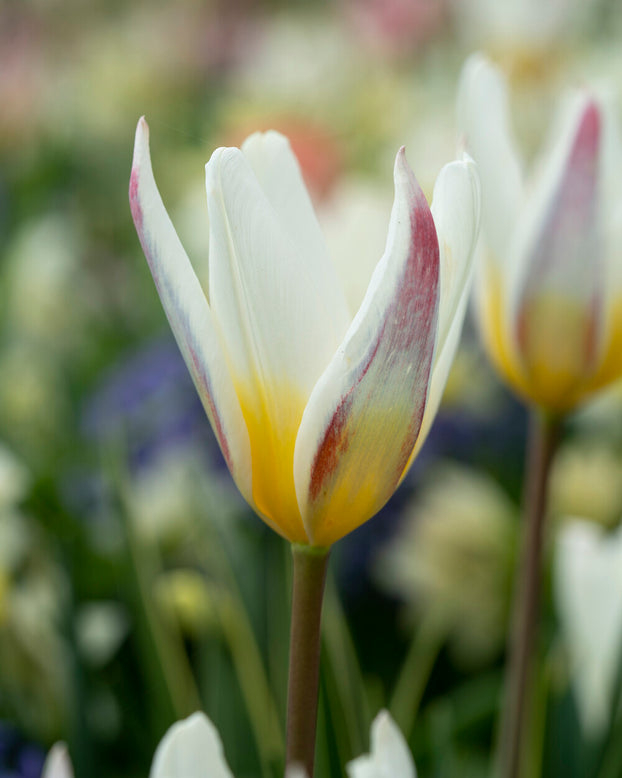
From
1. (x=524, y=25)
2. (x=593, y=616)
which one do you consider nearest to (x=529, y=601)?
(x=593, y=616)

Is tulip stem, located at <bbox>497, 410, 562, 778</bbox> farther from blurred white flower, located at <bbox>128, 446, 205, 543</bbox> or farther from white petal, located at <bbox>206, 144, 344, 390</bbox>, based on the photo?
blurred white flower, located at <bbox>128, 446, 205, 543</bbox>

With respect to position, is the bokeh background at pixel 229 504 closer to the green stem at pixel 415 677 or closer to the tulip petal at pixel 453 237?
the green stem at pixel 415 677

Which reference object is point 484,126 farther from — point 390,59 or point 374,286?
point 390,59

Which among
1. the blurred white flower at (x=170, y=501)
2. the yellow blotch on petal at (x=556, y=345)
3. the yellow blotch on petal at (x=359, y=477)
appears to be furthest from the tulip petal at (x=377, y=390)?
the blurred white flower at (x=170, y=501)

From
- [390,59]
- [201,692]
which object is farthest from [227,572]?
[390,59]

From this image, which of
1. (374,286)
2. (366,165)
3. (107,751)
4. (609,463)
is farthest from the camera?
(366,165)

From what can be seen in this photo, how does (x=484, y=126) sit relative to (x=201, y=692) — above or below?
above

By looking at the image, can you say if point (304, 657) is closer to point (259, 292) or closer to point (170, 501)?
point (259, 292)
